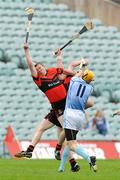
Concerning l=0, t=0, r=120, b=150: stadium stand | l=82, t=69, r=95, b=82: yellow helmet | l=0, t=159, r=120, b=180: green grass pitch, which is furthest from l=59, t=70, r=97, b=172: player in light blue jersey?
l=0, t=0, r=120, b=150: stadium stand

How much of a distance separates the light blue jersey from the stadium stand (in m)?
9.09

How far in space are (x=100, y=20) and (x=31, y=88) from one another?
209 inches

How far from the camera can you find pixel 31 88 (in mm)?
25828

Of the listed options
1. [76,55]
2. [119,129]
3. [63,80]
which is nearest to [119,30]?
[76,55]

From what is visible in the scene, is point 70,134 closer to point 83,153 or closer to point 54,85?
point 83,153

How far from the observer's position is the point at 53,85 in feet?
52.2

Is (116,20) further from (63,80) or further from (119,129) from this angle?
(63,80)

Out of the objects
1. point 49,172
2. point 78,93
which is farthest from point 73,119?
point 49,172

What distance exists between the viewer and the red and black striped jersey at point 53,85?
15.7 m

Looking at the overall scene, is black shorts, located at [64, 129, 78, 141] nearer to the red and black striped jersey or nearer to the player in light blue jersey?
the player in light blue jersey

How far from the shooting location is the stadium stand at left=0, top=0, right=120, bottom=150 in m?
24.7

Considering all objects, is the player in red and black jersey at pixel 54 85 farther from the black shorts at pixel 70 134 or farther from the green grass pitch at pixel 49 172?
the black shorts at pixel 70 134

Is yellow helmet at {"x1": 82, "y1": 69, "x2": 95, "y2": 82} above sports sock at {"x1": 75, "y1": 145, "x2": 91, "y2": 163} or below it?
above

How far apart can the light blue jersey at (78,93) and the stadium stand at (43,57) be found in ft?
29.8
